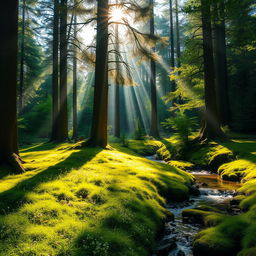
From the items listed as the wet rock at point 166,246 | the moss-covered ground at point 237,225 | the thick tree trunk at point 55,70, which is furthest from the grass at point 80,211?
the thick tree trunk at point 55,70

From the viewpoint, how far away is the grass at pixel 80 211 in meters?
3.56

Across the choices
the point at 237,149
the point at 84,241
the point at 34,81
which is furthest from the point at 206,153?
the point at 34,81

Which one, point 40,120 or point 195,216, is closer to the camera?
point 195,216

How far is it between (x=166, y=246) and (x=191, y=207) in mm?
2594

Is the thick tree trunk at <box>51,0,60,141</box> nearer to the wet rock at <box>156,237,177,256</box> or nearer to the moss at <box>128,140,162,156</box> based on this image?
the moss at <box>128,140,162,156</box>

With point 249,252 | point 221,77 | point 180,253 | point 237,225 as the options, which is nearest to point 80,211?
point 180,253

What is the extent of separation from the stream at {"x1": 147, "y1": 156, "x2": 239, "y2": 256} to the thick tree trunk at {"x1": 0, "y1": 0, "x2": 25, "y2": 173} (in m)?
4.76

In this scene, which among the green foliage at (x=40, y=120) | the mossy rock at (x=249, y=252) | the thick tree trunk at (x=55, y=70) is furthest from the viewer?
the green foliage at (x=40, y=120)

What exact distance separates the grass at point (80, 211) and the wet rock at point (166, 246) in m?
0.18

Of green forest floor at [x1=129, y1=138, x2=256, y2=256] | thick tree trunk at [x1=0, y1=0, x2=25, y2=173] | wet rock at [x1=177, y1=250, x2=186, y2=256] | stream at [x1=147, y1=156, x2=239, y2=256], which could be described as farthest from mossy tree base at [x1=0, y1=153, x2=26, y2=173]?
green forest floor at [x1=129, y1=138, x2=256, y2=256]

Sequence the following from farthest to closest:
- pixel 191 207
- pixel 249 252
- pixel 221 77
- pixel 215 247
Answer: pixel 221 77 < pixel 191 207 < pixel 215 247 < pixel 249 252

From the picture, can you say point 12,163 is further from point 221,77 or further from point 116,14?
point 221,77

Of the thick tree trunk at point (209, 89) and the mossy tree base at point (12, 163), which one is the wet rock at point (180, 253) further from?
the thick tree trunk at point (209, 89)

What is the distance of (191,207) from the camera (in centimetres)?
663
